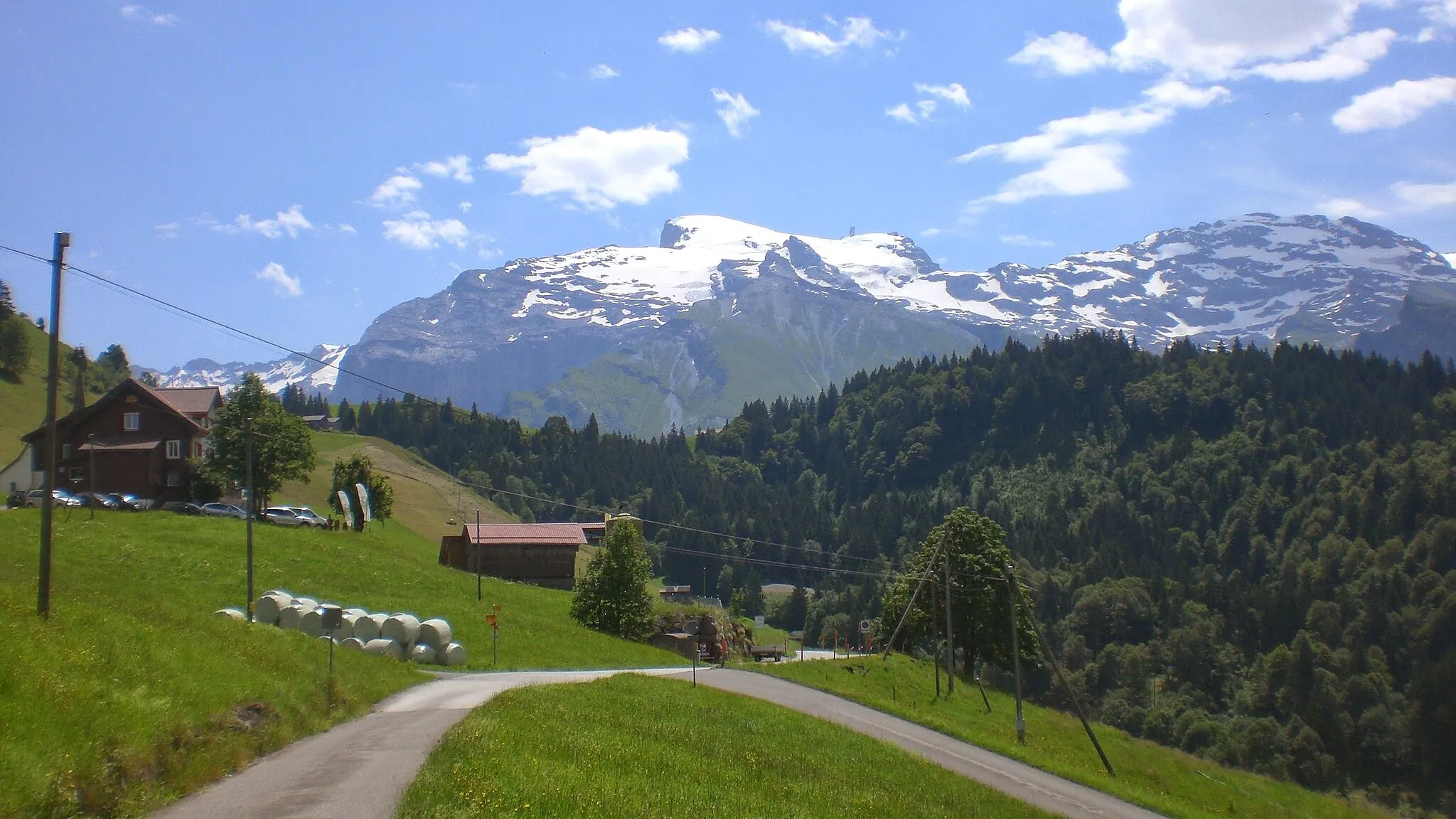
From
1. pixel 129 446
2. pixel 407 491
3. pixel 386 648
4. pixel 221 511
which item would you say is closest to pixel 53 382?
pixel 386 648

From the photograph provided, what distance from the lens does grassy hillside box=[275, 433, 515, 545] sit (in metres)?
125

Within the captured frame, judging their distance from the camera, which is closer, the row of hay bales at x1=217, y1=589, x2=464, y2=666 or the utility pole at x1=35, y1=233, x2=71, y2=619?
the utility pole at x1=35, y1=233, x2=71, y2=619

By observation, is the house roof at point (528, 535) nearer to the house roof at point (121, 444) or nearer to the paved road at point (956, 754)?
the house roof at point (121, 444)

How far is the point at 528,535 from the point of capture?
321ft

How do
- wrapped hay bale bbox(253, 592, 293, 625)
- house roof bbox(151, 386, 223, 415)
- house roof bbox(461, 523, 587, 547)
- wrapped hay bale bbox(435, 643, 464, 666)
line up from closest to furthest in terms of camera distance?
wrapped hay bale bbox(253, 592, 293, 625) < wrapped hay bale bbox(435, 643, 464, 666) < house roof bbox(151, 386, 223, 415) < house roof bbox(461, 523, 587, 547)

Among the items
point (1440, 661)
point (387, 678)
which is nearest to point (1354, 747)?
point (1440, 661)

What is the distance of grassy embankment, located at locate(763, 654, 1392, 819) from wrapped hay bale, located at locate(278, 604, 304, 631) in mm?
23902

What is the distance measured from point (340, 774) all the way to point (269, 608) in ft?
87.7

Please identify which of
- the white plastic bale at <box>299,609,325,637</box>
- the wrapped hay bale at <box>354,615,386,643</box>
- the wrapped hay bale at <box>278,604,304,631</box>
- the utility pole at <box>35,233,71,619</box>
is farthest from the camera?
the wrapped hay bale at <box>354,615,386,643</box>

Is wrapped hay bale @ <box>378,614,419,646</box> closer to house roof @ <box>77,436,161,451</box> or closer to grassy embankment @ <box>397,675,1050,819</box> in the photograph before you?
grassy embankment @ <box>397,675,1050,819</box>

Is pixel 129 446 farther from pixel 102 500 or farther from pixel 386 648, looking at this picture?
pixel 386 648

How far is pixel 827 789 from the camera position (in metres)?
23.8

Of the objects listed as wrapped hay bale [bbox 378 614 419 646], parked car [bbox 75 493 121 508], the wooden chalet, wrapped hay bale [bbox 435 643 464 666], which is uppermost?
the wooden chalet

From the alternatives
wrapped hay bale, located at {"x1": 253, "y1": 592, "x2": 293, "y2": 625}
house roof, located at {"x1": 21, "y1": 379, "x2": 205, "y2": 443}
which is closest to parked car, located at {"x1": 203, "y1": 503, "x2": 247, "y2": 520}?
house roof, located at {"x1": 21, "y1": 379, "x2": 205, "y2": 443}
